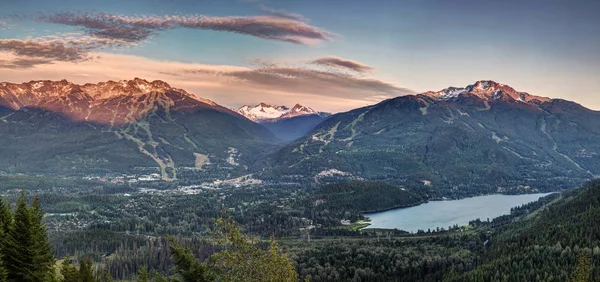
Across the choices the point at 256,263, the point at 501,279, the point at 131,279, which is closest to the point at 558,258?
the point at 501,279

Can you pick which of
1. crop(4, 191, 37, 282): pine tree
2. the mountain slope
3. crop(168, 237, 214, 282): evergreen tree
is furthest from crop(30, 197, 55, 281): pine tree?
the mountain slope

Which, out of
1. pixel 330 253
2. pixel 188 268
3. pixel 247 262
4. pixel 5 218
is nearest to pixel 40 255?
pixel 5 218

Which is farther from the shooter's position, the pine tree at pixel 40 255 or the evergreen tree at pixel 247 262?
the pine tree at pixel 40 255

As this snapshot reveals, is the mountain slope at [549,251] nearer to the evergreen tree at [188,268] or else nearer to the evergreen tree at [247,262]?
the evergreen tree at [188,268]

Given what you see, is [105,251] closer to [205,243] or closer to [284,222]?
[205,243]

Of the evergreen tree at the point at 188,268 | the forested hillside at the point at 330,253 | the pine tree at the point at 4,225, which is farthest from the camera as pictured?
the evergreen tree at the point at 188,268

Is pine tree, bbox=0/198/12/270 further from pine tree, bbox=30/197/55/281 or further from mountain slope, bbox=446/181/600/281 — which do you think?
mountain slope, bbox=446/181/600/281

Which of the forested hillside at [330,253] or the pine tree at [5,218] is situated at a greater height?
the pine tree at [5,218]

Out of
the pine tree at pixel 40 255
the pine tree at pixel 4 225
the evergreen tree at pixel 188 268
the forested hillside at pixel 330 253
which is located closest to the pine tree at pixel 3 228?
the pine tree at pixel 4 225

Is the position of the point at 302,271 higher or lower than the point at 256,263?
lower
